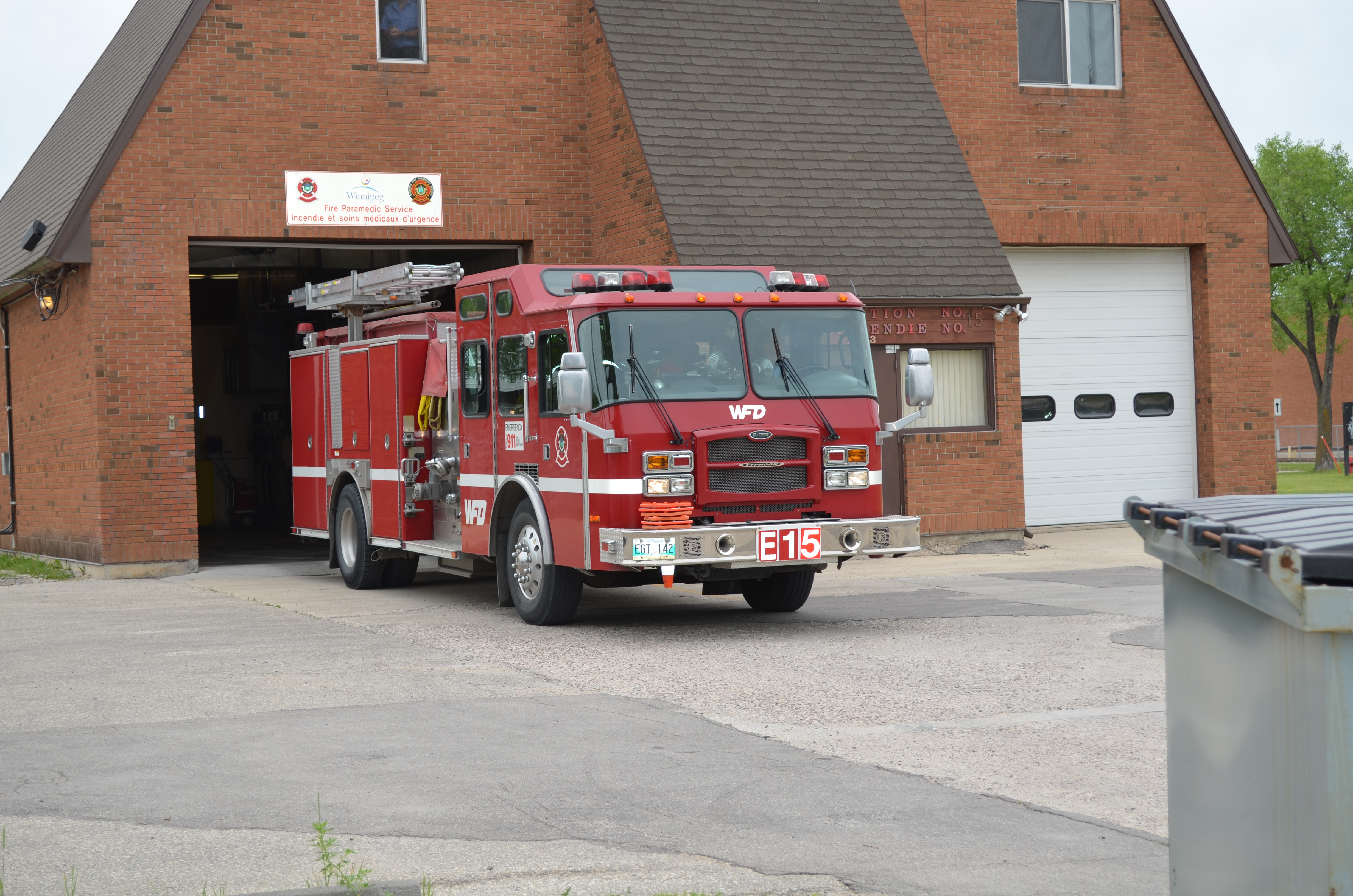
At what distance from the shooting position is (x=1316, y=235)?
49.4 meters

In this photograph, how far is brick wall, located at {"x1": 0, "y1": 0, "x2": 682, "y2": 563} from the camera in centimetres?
1681

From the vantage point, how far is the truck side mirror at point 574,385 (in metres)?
10.5

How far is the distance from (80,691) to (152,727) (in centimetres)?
155

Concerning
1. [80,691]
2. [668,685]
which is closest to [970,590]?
[668,685]

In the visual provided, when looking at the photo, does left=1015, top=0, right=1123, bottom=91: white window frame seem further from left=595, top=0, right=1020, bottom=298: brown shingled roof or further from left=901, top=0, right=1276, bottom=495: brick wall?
left=595, top=0, right=1020, bottom=298: brown shingled roof

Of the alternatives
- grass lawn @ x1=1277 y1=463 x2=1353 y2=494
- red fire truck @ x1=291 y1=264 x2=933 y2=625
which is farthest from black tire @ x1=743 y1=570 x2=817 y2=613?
grass lawn @ x1=1277 y1=463 x2=1353 y2=494

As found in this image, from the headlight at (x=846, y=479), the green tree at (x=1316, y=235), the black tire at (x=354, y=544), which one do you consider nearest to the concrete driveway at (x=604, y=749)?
the headlight at (x=846, y=479)

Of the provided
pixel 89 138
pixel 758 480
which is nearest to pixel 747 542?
pixel 758 480

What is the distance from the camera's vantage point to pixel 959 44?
20047 millimetres

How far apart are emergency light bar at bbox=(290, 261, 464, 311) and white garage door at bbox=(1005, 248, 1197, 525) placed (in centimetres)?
896

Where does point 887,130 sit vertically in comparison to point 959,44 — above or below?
below

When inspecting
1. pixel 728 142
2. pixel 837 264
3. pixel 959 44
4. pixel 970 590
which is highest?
pixel 959 44

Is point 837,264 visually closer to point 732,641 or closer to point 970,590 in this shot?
point 970,590

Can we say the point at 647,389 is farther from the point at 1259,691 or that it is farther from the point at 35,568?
the point at 35,568
